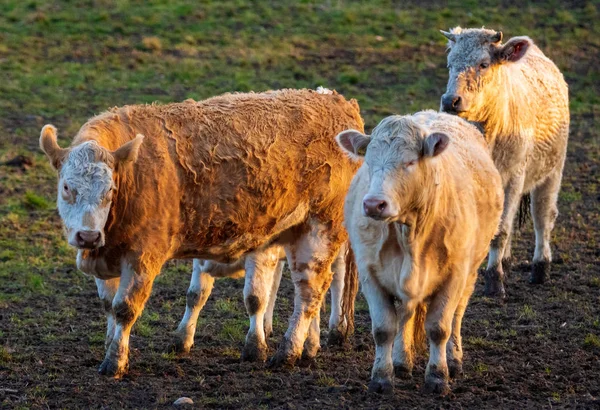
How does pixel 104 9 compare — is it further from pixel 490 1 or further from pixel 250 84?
pixel 490 1

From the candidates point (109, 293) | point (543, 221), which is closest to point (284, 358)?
point (109, 293)

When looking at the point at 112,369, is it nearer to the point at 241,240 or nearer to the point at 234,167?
the point at 241,240

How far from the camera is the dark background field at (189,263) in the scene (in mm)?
7898

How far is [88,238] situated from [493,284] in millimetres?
4981

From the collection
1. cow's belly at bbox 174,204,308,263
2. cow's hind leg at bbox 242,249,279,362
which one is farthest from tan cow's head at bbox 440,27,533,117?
cow's hind leg at bbox 242,249,279,362

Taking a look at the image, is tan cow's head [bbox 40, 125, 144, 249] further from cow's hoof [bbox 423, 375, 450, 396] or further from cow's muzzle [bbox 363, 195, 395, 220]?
cow's hoof [bbox 423, 375, 450, 396]

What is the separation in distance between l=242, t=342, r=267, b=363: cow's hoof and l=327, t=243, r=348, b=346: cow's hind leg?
2.46 feet

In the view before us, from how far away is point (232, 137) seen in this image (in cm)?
852

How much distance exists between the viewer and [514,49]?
34.5 ft

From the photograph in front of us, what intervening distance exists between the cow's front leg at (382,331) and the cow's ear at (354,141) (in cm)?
89

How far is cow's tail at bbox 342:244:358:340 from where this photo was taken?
9.24 m

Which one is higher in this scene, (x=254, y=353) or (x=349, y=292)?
(x=349, y=292)

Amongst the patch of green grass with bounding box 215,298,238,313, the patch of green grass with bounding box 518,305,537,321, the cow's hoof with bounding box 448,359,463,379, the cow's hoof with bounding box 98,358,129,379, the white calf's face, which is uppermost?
the white calf's face

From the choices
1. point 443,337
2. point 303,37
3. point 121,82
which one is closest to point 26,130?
point 121,82
